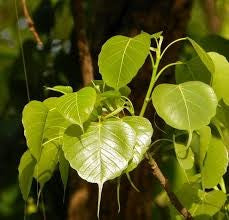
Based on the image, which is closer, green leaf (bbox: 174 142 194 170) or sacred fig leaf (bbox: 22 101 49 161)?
sacred fig leaf (bbox: 22 101 49 161)

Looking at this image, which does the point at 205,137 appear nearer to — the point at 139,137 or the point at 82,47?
the point at 139,137

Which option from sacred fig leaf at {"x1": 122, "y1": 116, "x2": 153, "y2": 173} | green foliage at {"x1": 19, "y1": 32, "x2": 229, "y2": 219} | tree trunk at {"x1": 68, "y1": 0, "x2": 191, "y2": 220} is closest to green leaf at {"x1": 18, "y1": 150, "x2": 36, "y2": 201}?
green foliage at {"x1": 19, "y1": 32, "x2": 229, "y2": 219}

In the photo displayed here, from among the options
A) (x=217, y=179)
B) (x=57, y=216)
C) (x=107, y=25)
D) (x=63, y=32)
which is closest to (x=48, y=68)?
(x=63, y=32)

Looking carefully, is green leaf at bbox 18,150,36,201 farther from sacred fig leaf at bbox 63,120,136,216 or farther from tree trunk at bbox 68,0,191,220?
tree trunk at bbox 68,0,191,220

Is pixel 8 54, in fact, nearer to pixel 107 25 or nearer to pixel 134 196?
pixel 107 25

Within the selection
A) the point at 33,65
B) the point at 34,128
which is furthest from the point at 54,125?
the point at 33,65
